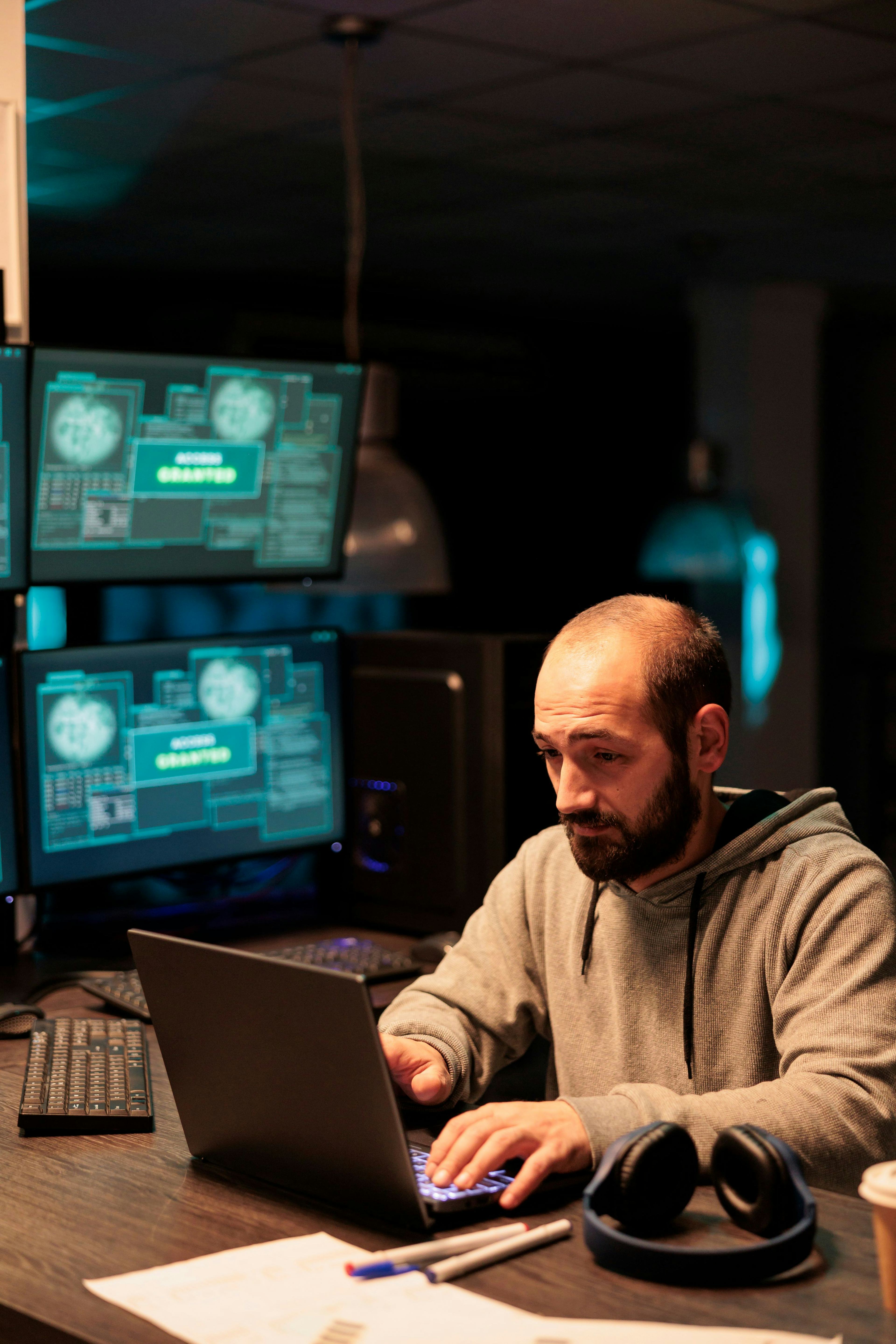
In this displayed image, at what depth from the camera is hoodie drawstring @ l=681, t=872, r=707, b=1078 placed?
1716 mm

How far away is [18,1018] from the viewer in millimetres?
2121

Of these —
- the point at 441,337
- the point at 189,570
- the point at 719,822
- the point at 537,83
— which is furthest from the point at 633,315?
the point at 719,822

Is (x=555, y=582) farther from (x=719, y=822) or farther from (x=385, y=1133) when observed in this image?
(x=385, y=1133)

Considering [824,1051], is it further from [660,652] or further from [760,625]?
[760,625]

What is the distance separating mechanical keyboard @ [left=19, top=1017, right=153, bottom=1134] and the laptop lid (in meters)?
0.15

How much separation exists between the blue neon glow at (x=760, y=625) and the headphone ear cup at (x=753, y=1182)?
18.1 feet

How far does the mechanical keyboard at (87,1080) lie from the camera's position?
5.39 feet

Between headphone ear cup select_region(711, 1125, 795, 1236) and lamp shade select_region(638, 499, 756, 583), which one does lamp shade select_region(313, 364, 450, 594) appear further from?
lamp shade select_region(638, 499, 756, 583)

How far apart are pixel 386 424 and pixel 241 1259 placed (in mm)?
2199

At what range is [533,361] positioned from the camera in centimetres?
745

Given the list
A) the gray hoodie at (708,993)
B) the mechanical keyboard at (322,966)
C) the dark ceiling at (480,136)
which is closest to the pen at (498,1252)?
the gray hoodie at (708,993)

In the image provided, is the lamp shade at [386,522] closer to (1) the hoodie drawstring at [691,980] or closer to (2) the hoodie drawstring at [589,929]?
(2) the hoodie drawstring at [589,929]

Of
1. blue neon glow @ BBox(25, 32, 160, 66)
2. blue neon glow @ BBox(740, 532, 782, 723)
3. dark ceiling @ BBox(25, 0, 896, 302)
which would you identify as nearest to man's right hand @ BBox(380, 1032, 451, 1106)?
dark ceiling @ BBox(25, 0, 896, 302)

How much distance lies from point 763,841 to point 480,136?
9.80 ft
